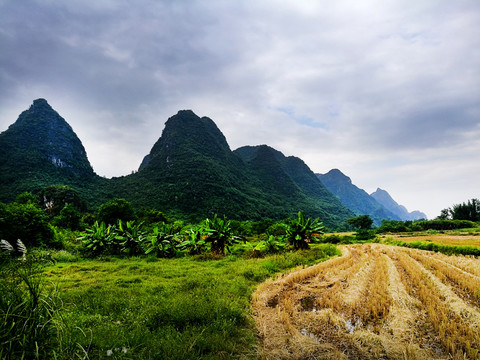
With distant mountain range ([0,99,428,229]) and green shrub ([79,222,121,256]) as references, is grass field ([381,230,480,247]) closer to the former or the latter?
green shrub ([79,222,121,256])

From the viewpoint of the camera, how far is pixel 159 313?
4.52 m

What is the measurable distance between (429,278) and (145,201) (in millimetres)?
83673

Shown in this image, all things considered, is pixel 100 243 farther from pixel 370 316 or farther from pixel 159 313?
pixel 370 316

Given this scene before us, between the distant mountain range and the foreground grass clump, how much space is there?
5223 cm

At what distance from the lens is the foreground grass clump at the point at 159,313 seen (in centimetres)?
334

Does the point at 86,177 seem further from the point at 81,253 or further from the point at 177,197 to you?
the point at 81,253

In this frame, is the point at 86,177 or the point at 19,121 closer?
the point at 86,177

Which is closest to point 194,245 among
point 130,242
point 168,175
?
point 130,242

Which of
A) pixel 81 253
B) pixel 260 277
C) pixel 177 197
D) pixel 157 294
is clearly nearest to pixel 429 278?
pixel 260 277

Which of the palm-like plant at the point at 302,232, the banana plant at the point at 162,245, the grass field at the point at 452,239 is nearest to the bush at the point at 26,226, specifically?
the banana plant at the point at 162,245

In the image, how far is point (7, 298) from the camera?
2.44 meters

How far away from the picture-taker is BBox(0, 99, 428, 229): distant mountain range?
8081 cm

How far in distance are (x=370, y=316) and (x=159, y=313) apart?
4593 mm

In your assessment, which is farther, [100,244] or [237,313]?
[100,244]
